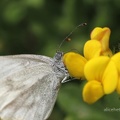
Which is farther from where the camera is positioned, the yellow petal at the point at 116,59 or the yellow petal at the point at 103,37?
the yellow petal at the point at 103,37

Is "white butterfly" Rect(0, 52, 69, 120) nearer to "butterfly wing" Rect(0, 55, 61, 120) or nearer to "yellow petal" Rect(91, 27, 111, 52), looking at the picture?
"butterfly wing" Rect(0, 55, 61, 120)

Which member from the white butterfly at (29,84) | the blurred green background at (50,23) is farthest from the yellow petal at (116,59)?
the blurred green background at (50,23)

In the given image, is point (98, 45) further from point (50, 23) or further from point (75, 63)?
point (50, 23)

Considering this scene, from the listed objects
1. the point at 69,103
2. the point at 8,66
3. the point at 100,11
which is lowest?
the point at 69,103

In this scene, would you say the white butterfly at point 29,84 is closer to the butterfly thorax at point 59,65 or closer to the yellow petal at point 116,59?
the butterfly thorax at point 59,65

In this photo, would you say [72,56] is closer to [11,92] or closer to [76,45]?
[11,92]

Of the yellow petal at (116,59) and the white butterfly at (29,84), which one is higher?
the yellow petal at (116,59)

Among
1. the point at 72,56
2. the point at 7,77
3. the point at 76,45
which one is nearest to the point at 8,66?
the point at 7,77
